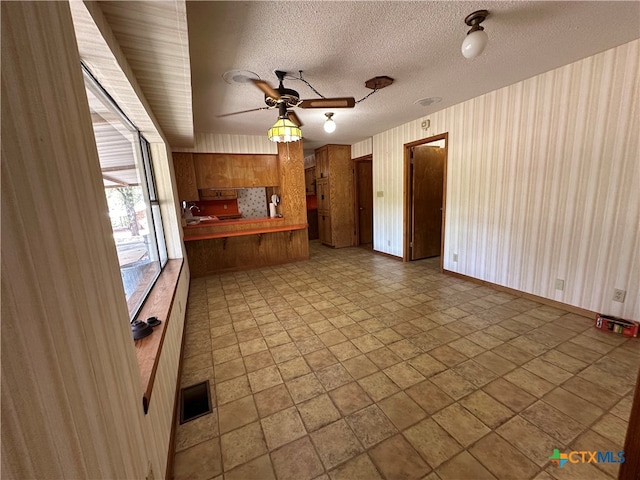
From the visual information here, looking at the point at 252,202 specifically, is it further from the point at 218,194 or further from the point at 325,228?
the point at 325,228

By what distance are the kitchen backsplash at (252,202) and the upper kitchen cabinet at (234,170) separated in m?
1.76

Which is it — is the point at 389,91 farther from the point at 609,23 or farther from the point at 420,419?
the point at 420,419

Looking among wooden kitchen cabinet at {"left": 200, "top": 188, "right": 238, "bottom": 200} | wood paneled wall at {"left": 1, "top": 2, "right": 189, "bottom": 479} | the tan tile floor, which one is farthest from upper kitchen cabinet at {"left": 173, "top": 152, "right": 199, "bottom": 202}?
wood paneled wall at {"left": 1, "top": 2, "right": 189, "bottom": 479}

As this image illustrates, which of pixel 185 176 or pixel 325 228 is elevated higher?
pixel 185 176

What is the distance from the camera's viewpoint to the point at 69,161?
68 centimetres

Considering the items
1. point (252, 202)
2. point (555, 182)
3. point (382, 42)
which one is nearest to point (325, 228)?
point (252, 202)

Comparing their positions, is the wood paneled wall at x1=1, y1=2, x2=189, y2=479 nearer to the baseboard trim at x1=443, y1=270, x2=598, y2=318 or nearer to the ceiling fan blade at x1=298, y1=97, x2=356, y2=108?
the ceiling fan blade at x1=298, y1=97, x2=356, y2=108

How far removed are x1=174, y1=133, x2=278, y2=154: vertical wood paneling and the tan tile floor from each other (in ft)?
9.21

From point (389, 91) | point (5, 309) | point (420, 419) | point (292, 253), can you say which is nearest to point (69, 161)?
point (5, 309)

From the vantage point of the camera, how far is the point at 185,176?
441 centimetres

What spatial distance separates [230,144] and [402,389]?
4520mm

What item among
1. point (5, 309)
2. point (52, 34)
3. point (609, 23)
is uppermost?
point (609, 23)

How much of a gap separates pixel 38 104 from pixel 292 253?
4713 millimetres

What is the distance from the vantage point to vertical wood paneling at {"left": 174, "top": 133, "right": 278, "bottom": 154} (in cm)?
444
